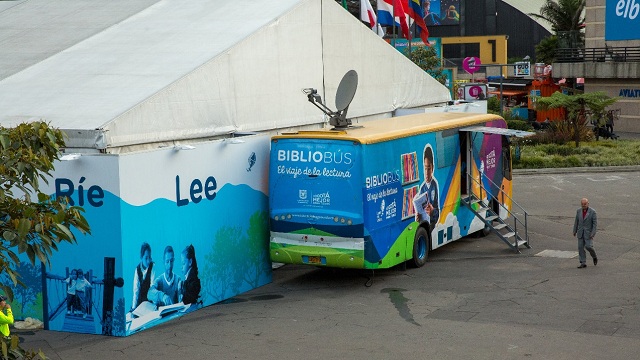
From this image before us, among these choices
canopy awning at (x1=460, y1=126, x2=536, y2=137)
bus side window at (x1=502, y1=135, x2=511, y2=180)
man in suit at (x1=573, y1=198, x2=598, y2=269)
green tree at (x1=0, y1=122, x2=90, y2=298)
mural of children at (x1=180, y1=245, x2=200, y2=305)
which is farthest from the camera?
bus side window at (x1=502, y1=135, x2=511, y2=180)

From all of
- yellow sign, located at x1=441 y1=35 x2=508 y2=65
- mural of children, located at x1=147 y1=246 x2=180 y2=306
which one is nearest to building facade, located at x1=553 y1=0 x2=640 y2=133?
mural of children, located at x1=147 y1=246 x2=180 y2=306

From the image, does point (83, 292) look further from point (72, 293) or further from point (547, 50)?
point (547, 50)

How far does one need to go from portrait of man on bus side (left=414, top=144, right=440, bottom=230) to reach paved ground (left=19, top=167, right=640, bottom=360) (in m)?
1.07

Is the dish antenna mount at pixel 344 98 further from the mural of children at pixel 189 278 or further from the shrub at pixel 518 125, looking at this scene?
the shrub at pixel 518 125

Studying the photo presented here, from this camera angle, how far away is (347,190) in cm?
1614

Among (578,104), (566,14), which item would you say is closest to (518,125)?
(578,104)

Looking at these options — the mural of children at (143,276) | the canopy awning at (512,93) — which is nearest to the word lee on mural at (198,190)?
the mural of children at (143,276)

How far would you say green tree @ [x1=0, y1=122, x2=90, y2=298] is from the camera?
24.2 ft

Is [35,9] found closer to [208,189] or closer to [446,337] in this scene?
[208,189]

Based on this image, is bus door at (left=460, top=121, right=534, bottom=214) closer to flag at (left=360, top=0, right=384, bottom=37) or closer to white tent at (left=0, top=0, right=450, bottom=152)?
white tent at (left=0, top=0, right=450, bottom=152)

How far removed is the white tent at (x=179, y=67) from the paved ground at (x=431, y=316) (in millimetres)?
3152

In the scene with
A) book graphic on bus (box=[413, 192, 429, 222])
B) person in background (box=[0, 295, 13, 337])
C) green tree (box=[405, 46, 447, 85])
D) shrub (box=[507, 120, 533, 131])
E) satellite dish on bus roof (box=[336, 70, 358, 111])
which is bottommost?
person in background (box=[0, 295, 13, 337])

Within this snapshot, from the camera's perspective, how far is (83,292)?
1437 centimetres

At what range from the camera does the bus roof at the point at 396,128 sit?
1645 centimetres
